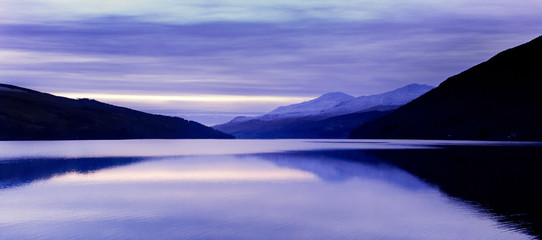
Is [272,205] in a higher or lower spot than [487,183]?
higher

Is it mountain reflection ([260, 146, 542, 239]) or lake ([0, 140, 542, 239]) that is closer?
lake ([0, 140, 542, 239])

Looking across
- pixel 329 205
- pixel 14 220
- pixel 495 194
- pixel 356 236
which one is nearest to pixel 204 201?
pixel 329 205

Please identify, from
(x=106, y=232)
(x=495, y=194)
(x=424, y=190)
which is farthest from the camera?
(x=424, y=190)

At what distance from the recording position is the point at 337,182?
58.3 m

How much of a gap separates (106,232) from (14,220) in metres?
7.12

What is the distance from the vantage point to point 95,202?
137ft

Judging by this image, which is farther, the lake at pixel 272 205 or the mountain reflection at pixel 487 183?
the mountain reflection at pixel 487 183

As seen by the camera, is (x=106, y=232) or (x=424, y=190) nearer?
(x=106, y=232)

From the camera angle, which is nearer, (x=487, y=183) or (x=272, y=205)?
(x=272, y=205)

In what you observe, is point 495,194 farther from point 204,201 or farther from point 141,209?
point 141,209

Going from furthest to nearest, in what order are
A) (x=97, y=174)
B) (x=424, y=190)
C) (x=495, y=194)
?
(x=97, y=174) → (x=424, y=190) → (x=495, y=194)

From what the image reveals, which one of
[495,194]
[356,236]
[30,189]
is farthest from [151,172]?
[356,236]

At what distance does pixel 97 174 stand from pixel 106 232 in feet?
129

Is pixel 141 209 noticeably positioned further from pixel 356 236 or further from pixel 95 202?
pixel 356 236
